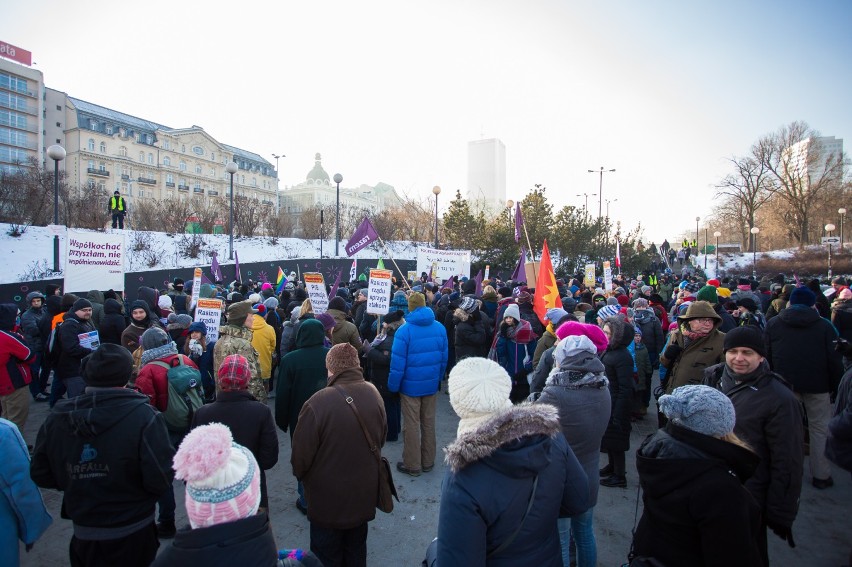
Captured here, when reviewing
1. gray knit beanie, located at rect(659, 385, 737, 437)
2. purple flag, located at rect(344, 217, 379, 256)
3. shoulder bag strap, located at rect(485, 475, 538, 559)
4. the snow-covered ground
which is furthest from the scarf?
purple flag, located at rect(344, 217, 379, 256)

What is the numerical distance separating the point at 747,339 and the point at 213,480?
347cm

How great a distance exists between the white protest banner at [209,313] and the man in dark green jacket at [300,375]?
356cm

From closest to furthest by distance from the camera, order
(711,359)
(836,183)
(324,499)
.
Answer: (324,499)
(711,359)
(836,183)

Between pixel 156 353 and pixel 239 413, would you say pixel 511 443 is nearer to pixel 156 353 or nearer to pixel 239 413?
pixel 239 413

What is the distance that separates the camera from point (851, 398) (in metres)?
2.84

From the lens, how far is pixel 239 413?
3.52 m

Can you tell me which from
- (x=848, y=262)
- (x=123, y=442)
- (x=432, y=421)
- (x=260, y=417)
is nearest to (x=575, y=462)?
(x=260, y=417)

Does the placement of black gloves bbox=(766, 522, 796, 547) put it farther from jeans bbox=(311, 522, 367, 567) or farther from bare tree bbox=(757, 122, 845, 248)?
bare tree bbox=(757, 122, 845, 248)

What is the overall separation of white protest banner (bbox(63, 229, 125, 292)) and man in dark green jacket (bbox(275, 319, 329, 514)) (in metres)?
5.82

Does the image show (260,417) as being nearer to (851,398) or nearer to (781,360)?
(851,398)

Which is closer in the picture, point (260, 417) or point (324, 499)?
point (324, 499)

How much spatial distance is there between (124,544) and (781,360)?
6351 mm

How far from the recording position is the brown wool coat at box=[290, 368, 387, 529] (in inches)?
125

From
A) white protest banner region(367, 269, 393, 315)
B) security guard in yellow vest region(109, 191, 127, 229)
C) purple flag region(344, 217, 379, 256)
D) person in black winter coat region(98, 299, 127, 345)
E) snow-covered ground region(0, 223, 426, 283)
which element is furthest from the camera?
security guard in yellow vest region(109, 191, 127, 229)
